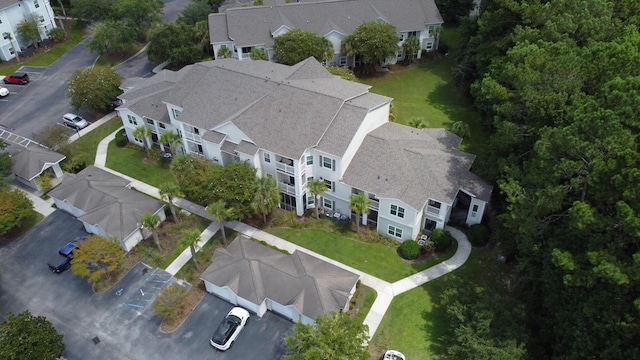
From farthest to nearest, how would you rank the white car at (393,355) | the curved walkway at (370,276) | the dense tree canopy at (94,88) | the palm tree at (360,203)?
the dense tree canopy at (94,88)
the palm tree at (360,203)
the curved walkway at (370,276)
the white car at (393,355)

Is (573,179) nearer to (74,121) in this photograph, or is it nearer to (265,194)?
(265,194)

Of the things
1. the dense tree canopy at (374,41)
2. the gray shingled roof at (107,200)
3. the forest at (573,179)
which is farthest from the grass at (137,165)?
the forest at (573,179)

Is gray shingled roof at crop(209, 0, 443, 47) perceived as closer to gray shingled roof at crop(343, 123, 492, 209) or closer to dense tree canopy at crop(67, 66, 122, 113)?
dense tree canopy at crop(67, 66, 122, 113)

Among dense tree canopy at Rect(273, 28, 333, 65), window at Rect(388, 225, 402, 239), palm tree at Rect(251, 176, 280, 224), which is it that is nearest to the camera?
palm tree at Rect(251, 176, 280, 224)

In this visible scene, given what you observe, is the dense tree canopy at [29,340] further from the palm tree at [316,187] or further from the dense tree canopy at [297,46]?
the dense tree canopy at [297,46]

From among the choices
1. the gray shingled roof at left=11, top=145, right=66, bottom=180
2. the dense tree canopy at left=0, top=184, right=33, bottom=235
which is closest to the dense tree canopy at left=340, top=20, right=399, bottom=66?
the gray shingled roof at left=11, top=145, right=66, bottom=180

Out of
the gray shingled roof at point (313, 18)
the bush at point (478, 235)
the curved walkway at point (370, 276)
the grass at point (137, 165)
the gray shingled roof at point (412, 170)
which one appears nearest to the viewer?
the curved walkway at point (370, 276)
